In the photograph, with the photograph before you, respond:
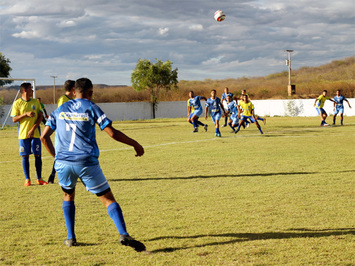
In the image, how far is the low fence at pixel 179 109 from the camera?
159 feet

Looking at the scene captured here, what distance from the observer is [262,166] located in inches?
461

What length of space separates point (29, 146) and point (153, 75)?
46333 millimetres

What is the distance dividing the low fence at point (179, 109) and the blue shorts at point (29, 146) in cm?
3766

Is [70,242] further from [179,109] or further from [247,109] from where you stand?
[179,109]

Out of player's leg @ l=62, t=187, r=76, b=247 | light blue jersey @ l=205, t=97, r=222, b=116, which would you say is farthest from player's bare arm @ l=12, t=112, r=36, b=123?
light blue jersey @ l=205, t=97, r=222, b=116

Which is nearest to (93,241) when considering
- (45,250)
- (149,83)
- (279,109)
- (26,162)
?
(45,250)

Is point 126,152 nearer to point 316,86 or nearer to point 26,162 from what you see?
point 26,162

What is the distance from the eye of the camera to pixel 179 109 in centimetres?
5519

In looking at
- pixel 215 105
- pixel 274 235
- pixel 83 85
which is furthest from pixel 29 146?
pixel 215 105

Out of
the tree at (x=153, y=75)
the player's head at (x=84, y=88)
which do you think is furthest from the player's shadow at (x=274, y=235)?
the tree at (x=153, y=75)

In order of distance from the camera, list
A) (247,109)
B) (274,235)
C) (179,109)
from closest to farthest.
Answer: (274,235)
(247,109)
(179,109)

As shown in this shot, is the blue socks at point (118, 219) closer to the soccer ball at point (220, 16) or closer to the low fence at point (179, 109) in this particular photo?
the soccer ball at point (220, 16)

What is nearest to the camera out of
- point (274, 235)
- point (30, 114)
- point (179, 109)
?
point (274, 235)

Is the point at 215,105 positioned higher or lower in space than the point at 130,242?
higher
